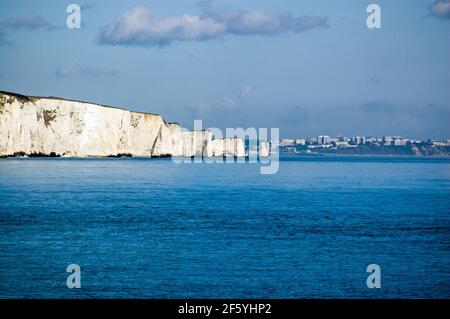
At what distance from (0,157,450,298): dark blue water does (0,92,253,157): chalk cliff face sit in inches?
2300

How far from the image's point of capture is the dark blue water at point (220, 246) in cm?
1902

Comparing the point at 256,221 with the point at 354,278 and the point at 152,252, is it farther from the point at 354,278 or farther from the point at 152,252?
the point at 354,278

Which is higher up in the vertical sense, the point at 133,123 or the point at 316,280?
the point at 133,123

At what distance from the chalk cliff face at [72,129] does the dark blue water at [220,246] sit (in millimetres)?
58408

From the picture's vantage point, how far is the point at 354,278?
2036cm
